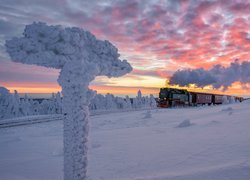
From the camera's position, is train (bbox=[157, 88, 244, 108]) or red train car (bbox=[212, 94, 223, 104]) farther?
red train car (bbox=[212, 94, 223, 104])

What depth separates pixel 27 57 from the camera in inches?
261

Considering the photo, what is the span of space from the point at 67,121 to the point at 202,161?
4.91m

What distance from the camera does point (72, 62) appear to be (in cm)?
698

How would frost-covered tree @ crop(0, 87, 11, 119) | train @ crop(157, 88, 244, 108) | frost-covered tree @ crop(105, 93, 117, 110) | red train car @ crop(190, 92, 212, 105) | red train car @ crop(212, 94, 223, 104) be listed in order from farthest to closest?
frost-covered tree @ crop(105, 93, 117, 110) → red train car @ crop(212, 94, 223, 104) → red train car @ crop(190, 92, 212, 105) → train @ crop(157, 88, 244, 108) → frost-covered tree @ crop(0, 87, 11, 119)

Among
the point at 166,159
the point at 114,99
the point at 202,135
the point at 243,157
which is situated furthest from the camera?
the point at 114,99

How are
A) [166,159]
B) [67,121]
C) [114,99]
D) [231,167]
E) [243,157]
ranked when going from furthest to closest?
[114,99]
[166,159]
[243,157]
[231,167]
[67,121]

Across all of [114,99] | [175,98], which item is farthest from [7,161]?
[114,99]

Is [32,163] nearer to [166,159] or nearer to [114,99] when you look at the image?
[166,159]

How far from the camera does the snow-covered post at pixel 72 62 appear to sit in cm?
662

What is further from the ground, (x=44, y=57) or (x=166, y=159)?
(x=44, y=57)

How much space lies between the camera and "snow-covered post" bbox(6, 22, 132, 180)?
6.62 metres

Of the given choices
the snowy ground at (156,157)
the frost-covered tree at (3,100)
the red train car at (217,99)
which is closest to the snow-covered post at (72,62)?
the snowy ground at (156,157)

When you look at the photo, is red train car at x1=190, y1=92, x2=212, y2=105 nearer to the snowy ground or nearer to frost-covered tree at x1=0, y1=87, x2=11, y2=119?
frost-covered tree at x1=0, y1=87, x2=11, y2=119

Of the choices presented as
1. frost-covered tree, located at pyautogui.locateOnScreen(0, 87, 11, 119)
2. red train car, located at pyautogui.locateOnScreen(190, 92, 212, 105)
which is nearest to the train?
red train car, located at pyautogui.locateOnScreen(190, 92, 212, 105)
